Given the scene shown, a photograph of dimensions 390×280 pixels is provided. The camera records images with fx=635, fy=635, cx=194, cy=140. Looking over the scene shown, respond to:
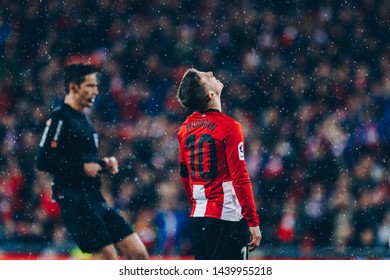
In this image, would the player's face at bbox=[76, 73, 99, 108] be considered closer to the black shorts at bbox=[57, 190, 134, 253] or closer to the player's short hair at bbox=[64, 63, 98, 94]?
the player's short hair at bbox=[64, 63, 98, 94]

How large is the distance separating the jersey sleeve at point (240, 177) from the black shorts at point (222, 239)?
88 millimetres

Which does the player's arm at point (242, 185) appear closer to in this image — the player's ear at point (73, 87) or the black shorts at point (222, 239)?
the black shorts at point (222, 239)

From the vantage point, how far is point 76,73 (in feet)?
12.1

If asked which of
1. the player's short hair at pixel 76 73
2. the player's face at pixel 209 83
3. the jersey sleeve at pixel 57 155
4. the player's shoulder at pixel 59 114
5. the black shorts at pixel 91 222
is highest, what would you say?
the player's short hair at pixel 76 73

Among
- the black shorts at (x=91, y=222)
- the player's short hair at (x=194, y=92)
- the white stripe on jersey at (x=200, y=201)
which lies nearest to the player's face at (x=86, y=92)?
the black shorts at (x=91, y=222)

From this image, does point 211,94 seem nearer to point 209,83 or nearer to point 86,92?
point 209,83

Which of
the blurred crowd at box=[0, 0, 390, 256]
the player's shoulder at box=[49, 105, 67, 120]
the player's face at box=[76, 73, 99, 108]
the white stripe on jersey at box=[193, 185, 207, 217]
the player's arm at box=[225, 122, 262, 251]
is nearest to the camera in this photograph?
the player's arm at box=[225, 122, 262, 251]

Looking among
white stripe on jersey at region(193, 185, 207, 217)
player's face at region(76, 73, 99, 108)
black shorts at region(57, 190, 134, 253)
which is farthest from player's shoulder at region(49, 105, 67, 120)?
white stripe on jersey at region(193, 185, 207, 217)

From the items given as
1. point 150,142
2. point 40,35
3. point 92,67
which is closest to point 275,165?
point 150,142

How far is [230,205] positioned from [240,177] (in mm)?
143

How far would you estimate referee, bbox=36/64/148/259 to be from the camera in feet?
11.0

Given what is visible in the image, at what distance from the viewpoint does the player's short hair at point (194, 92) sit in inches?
111

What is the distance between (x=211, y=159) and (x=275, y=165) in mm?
3166

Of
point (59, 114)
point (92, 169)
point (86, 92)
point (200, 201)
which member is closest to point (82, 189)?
point (92, 169)
